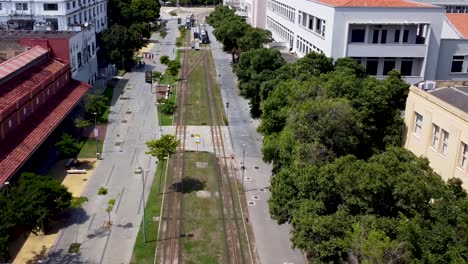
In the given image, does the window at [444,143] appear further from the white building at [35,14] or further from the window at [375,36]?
the white building at [35,14]

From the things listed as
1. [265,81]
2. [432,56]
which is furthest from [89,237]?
[432,56]

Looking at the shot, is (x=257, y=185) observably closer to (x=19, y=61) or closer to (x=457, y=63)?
(x=19, y=61)

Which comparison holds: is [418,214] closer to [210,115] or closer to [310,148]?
[310,148]

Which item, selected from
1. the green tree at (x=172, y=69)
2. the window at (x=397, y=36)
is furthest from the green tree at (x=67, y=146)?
the green tree at (x=172, y=69)

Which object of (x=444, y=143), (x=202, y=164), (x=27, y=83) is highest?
(x=444, y=143)

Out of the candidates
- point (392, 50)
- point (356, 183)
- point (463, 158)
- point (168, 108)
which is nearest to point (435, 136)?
point (463, 158)

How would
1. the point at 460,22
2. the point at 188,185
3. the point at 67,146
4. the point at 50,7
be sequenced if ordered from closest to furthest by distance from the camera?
the point at 188,185
the point at 67,146
the point at 460,22
the point at 50,7
